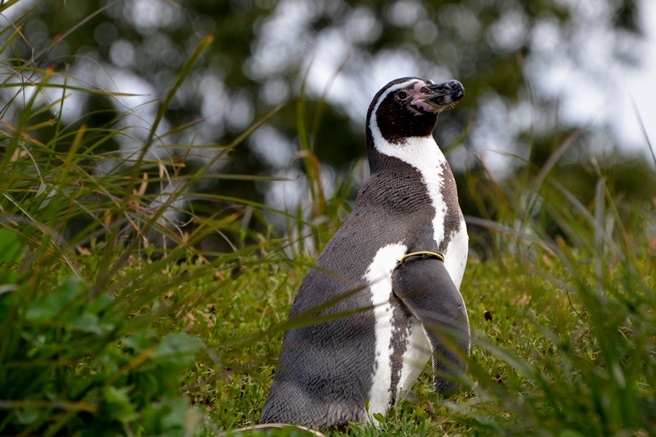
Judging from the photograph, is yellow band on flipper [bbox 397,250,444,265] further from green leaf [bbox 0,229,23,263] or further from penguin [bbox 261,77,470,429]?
green leaf [bbox 0,229,23,263]

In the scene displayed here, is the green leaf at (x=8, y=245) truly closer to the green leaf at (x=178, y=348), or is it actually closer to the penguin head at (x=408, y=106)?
the green leaf at (x=178, y=348)

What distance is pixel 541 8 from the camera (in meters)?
19.4

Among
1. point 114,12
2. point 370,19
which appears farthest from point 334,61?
point 114,12

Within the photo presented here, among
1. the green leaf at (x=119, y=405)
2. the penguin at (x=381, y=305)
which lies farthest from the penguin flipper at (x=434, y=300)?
the green leaf at (x=119, y=405)

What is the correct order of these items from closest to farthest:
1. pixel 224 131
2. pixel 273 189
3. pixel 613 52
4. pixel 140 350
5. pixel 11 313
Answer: pixel 11 313 < pixel 140 350 < pixel 273 189 < pixel 224 131 < pixel 613 52

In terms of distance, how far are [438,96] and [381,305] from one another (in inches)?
41.1

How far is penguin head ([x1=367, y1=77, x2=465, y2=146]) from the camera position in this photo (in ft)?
13.3

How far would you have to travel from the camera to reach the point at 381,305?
346 centimetres

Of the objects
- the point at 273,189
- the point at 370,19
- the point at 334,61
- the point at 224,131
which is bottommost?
the point at 273,189

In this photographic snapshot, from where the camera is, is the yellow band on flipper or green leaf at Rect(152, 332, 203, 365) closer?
green leaf at Rect(152, 332, 203, 365)

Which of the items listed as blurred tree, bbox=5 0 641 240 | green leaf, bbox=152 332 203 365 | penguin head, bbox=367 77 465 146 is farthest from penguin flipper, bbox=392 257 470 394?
blurred tree, bbox=5 0 641 240

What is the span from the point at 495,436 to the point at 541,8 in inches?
701

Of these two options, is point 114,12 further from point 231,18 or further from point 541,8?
point 541,8

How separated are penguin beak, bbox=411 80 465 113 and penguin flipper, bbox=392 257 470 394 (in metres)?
0.74
